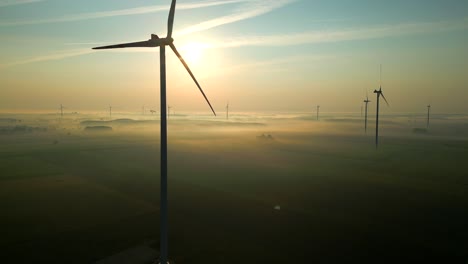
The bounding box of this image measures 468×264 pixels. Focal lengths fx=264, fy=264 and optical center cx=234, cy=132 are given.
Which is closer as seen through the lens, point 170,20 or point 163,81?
point 163,81

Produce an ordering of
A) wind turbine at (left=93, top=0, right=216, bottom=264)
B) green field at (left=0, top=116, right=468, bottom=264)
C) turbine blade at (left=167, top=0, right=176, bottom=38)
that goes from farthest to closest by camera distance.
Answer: green field at (left=0, top=116, right=468, bottom=264) → turbine blade at (left=167, top=0, right=176, bottom=38) → wind turbine at (left=93, top=0, right=216, bottom=264)

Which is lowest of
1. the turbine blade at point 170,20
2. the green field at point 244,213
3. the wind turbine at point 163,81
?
the green field at point 244,213

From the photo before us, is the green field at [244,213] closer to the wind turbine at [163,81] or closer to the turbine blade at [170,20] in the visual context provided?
the wind turbine at [163,81]

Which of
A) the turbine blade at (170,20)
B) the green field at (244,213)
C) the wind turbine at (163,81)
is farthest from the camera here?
the green field at (244,213)

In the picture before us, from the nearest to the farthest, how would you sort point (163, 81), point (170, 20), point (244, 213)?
point (163, 81) < point (170, 20) < point (244, 213)

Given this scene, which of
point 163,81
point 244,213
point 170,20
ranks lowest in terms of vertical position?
point 244,213

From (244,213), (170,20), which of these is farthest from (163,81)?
(244,213)

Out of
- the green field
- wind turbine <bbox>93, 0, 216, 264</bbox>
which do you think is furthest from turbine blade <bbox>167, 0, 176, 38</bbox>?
the green field

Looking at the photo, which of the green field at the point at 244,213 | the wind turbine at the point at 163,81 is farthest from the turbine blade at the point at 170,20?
the green field at the point at 244,213

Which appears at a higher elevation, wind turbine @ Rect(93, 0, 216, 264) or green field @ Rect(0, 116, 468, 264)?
wind turbine @ Rect(93, 0, 216, 264)

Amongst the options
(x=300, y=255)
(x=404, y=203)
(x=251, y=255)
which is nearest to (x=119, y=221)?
(x=251, y=255)

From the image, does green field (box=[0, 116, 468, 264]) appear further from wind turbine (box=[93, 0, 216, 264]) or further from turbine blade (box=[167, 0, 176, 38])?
turbine blade (box=[167, 0, 176, 38])

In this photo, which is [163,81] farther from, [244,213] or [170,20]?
[244,213]
